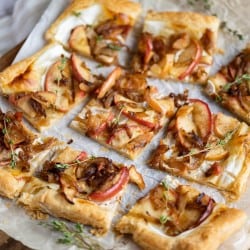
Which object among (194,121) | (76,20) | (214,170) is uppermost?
(76,20)

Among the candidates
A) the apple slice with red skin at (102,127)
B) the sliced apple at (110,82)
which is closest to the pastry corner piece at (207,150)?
the apple slice with red skin at (102,127)

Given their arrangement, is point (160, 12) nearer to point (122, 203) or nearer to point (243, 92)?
point (243, 92)

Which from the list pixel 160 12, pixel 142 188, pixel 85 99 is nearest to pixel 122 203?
pixel 142 188

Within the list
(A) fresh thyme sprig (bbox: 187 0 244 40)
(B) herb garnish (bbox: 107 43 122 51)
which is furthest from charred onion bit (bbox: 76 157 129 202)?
(A) fresh thyme sprig (bbox: 187 0 244 40)

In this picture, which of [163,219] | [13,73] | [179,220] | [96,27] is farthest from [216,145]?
[13,73]

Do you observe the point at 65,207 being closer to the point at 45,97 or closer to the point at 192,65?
the point at 45,97

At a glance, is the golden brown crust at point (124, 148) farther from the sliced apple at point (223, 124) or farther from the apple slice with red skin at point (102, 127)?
the sliced apple at point (223, 124)
